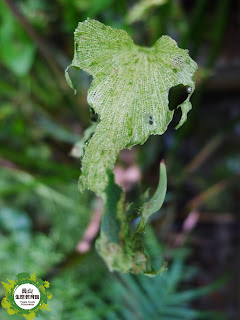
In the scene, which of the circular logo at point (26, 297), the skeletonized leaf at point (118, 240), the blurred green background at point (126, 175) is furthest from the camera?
the blurred green background at point (126, 175)

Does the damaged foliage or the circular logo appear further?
the circular logo

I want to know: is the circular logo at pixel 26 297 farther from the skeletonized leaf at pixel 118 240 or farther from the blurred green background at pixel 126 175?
the blurred green background at pixel 126 175

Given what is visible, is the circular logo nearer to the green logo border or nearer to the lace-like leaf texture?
the green logo border

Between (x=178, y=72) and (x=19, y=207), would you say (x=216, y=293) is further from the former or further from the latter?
(x=178, y=72)

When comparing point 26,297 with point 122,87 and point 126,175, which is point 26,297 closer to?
point 122,87

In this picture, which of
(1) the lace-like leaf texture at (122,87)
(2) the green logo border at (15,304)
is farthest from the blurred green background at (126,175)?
(1) the lace-like leaf texture at (122,87)

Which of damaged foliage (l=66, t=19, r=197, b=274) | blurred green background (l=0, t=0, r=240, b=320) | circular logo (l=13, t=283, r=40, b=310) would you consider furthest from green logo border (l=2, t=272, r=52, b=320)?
blurred green background (l=0, t=0, r=240, b=320)
